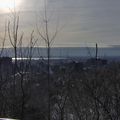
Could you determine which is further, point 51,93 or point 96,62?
point 96,62

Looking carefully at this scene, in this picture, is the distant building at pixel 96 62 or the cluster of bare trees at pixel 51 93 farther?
the distant building at pixel 96 62

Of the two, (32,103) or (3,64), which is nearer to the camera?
(32,103)

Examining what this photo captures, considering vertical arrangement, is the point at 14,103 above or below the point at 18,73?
below

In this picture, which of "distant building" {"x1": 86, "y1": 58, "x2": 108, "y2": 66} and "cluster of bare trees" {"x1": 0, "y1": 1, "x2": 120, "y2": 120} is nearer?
"cluster of bare trees" {"x1": 0, "y1": 1, "x2": 120, "y2": 120}

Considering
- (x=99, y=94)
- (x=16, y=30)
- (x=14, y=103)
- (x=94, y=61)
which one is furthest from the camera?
(x=94, y=61)

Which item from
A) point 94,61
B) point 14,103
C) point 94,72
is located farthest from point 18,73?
point 94,61

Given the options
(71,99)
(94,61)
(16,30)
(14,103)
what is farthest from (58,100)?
(94,61)

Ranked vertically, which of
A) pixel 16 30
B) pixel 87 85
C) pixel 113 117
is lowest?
pixel 113 117

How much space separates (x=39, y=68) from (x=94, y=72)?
5.48 ft

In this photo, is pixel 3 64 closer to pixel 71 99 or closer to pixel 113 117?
pixel 71 99

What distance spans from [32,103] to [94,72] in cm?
260

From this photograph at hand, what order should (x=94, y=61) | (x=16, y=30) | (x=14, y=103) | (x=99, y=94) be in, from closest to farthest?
(x=16, y=30) → (x=14, y=103) → (x=99, y=94) → (x=94, y=61)

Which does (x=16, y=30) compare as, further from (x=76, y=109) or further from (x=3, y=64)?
(x=76, y=109)

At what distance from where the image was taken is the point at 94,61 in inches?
555
